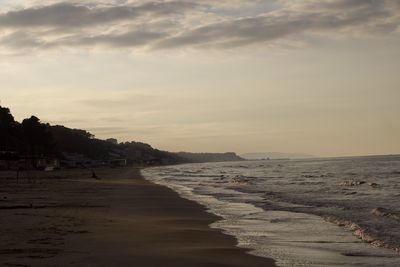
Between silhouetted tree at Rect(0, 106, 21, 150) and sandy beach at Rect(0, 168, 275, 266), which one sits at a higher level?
silhouetted tree at Rect(0, 106, 21, 150)

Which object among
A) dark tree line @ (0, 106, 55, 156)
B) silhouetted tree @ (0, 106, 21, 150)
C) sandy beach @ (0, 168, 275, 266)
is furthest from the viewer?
dark tree line @ (0, 106, 55, 156)

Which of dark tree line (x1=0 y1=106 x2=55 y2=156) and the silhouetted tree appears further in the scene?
dark tree line (x1=0 y1=106 x2=55 y2=156)

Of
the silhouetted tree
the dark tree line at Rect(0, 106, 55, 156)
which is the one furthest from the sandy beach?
the dark tree line at Rect(0, 106, 55, 156)

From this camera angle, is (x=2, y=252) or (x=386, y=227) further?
(x=386, y=227)

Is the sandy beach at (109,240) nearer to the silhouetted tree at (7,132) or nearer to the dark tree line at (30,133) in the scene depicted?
the silhouetted tree at (7,132)

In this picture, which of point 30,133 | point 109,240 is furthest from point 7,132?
point 109,240

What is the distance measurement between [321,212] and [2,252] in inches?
584

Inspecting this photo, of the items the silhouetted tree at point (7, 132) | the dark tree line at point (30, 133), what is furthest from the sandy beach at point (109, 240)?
the dark tree line at point (30, 133)

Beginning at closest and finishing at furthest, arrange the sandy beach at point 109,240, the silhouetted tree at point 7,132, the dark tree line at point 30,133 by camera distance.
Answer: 1. the sandy beach at point 109,240
2. the silhouetted tree at point 7,132
3. the dark tree line at point 30,133

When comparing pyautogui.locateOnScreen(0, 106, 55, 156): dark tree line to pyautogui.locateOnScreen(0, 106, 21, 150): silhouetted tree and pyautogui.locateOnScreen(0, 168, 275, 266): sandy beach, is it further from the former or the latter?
pyautogui.locateOnScreen(0, 168, 275, 266): sandy beach

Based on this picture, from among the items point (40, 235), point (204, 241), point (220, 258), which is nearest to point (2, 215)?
point (40, 235)

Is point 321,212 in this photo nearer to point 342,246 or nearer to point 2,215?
Result: point 342,246

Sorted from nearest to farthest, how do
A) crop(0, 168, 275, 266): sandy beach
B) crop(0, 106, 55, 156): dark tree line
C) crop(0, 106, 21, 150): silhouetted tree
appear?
crop(0, 168, 275, 266): sandy beach < crop(0, 106, 21, 150): silhouetted tree < crop(0, 106, 55, 156): dark tree line

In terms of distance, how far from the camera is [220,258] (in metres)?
10.9
